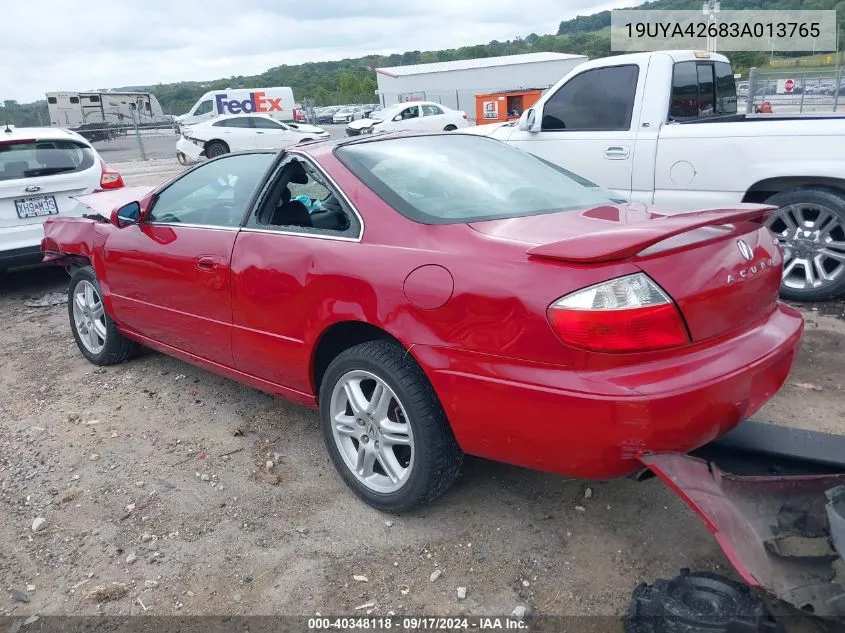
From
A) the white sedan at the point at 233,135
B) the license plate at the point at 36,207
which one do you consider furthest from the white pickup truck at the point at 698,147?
the white sedan at the point at 233,135

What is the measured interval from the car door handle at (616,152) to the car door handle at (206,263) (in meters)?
3.58

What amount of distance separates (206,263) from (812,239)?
13.7 ft

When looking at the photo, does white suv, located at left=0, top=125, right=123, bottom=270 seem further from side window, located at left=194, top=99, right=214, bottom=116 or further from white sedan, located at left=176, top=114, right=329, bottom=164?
side window, located at left=194, top=99, right=214, bottom=116

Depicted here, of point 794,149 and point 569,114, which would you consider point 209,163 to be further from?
point 794,149

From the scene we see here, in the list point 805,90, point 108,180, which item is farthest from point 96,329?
point 805,90

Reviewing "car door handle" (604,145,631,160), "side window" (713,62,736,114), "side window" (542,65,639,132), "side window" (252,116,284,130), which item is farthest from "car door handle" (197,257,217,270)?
"side window" (252,116,284,130)

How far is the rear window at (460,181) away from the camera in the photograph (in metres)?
2.90

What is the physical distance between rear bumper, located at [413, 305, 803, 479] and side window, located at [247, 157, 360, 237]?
98 cm

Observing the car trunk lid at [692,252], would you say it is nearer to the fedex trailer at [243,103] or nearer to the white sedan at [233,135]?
the white sedan at [233,135]

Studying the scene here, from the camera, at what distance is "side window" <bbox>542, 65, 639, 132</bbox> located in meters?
5.79

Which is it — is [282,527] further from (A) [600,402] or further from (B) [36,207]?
(B) [36,207]

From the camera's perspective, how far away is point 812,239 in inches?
201

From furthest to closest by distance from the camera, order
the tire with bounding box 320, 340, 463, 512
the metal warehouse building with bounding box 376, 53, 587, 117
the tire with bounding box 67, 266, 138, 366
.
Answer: the metal warehouse building with bounding box 376, 53, 587, 117, the tire with bounding box 67, 266, 138, 366, the tire with bounding box 320, 340, 463, 512

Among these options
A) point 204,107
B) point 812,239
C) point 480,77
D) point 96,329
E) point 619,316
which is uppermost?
point 480,77
